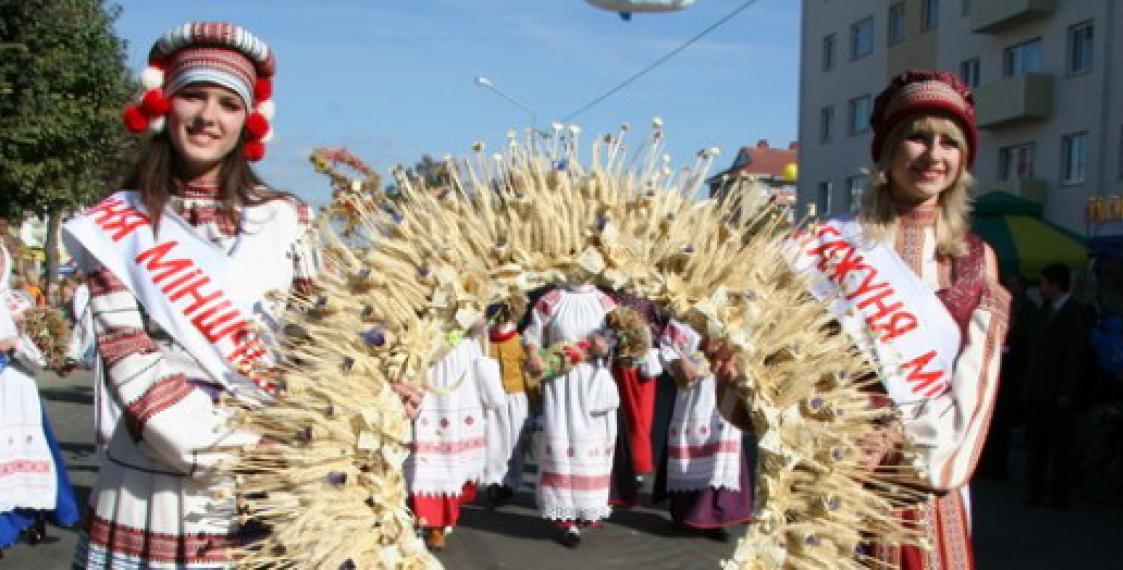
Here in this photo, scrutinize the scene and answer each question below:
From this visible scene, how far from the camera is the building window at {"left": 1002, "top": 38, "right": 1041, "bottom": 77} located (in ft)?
81.6

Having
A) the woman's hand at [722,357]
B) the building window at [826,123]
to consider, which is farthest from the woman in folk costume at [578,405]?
the building window at [826,123]

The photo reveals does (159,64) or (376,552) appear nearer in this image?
(376,552)

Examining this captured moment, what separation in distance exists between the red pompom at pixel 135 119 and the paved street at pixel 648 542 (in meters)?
4.12

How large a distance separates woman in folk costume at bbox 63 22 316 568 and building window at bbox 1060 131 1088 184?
23094mm

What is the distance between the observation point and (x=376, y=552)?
7.13 ft

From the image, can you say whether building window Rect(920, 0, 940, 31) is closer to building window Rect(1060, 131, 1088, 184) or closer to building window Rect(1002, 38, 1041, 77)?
building window Rect(1002, 38, 1041, 77)

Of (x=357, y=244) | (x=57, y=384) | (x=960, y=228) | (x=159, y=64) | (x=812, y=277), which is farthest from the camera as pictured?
(x=57, y=384)

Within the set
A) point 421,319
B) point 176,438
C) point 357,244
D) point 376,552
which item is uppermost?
point 357,244

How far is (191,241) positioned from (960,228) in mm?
2001

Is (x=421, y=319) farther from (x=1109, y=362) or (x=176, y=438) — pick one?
(x=1109, y=362)

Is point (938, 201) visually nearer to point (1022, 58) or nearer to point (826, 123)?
point (1022, 58)

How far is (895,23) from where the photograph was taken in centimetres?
3112

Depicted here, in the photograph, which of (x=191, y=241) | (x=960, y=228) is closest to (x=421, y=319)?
(x=191, y=241)

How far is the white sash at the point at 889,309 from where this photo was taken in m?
2.70
